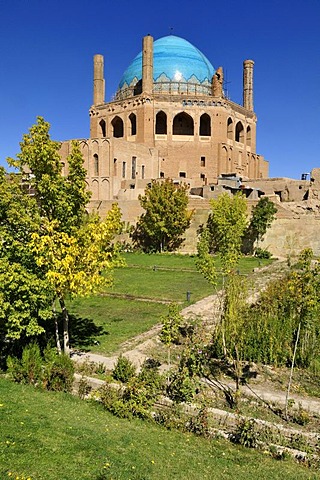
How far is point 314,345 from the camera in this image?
9.84 m

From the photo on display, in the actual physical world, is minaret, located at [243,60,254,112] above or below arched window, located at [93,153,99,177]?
above

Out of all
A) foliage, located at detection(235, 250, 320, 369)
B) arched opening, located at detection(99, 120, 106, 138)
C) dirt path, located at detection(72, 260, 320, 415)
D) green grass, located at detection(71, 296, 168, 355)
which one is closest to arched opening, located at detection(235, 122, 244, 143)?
arched opening, located at detection(99, 120, 106, 138)

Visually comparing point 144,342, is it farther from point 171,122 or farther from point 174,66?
point 174,66

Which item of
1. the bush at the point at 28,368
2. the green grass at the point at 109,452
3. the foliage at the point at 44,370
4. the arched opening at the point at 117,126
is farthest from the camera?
the arched opening at the point at 117,126

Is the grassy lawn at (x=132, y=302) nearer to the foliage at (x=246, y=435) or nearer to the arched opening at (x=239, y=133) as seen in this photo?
the foliage at (x=246, y=435)

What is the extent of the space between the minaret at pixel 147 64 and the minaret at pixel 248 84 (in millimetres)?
12208

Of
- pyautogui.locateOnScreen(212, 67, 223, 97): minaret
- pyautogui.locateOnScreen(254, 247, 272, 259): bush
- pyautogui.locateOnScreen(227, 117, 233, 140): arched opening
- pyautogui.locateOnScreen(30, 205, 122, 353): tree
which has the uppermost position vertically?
pyautogui.locateOnScreen(212, 67, 223, 97): minaret

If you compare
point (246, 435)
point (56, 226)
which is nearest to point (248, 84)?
point (56, 226)

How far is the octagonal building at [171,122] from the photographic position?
40812 millimetres

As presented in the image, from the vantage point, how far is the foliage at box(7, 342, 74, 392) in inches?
322

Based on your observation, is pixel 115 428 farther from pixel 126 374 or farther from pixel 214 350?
pixel 214 350

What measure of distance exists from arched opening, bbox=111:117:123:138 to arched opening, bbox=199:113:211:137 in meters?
9.03

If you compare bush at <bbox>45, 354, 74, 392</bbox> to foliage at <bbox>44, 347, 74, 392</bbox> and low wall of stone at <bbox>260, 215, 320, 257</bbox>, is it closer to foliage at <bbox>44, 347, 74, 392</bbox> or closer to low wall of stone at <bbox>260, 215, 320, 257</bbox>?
foliage at <bbox>44, 347, 74, 392</bbox>

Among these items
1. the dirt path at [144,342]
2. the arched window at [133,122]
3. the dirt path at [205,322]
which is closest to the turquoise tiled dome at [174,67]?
the arched window at [133,122]
